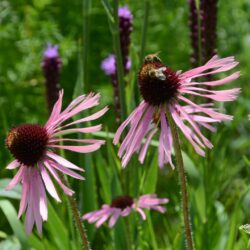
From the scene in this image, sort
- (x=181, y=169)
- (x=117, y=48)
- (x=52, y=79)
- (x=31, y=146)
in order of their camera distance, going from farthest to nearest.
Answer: (x=52, y=79)
(x=117, y=48)
(x=31, y=146)
(x=181, y=169)

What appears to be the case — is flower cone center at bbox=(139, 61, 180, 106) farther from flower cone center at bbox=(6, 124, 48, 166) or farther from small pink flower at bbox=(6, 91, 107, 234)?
flower cone center at bbox=(6, 124, 48, 166)

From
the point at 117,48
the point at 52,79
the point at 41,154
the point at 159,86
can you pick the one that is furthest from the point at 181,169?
the point at 52,79

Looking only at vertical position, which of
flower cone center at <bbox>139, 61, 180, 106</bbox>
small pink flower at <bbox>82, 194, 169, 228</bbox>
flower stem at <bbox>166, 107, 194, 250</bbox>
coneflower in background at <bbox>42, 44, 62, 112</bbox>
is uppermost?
coneflower in background at <bbox>42, 44, 62, 112</bbox>

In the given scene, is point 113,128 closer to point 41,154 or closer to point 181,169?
point 41,154

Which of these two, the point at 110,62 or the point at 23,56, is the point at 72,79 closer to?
the point at 23,56

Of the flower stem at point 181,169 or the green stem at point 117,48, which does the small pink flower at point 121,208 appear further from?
the flower stem at point 181,169

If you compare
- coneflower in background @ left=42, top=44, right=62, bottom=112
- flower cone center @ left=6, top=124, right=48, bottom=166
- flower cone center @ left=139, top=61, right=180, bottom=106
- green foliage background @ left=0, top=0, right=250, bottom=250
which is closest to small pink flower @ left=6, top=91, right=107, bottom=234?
flower cone center @ left=6, top=124, right=48, bottom=166
